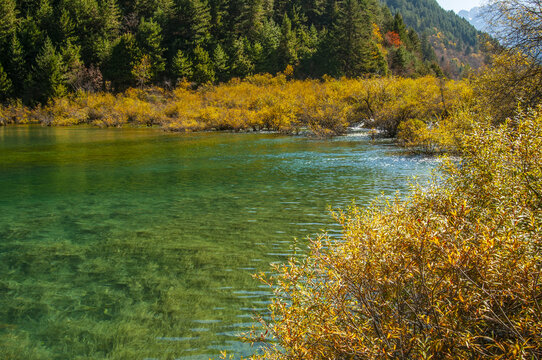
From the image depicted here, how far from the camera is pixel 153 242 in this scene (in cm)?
1095

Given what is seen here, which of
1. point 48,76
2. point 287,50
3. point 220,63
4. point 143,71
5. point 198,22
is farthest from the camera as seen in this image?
point 198,22

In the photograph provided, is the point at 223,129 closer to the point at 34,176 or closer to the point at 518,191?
the point at 34,176

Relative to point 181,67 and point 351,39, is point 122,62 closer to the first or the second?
point 181,67

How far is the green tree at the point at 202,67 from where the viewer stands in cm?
8188

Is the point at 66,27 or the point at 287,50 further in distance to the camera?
the point at 287,50

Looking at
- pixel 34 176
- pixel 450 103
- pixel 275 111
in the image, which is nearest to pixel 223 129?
pixel 275 111

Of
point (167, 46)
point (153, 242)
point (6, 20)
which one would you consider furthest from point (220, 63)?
point (153, 242)

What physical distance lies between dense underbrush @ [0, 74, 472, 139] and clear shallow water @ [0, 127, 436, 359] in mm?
13191

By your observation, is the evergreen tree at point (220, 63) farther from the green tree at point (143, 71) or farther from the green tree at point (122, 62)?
the green tree at point (122, 62)

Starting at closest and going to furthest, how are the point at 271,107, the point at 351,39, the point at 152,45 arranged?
1. the point at 271,107
2. the point at 351,39
3. the point at 152,45

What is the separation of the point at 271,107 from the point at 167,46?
2178 inches

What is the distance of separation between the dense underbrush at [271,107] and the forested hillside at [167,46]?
23.0 feet

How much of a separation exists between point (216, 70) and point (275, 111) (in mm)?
43629

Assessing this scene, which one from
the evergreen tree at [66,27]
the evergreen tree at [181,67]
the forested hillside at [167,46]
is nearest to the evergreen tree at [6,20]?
the forested hillside at [167,46]
